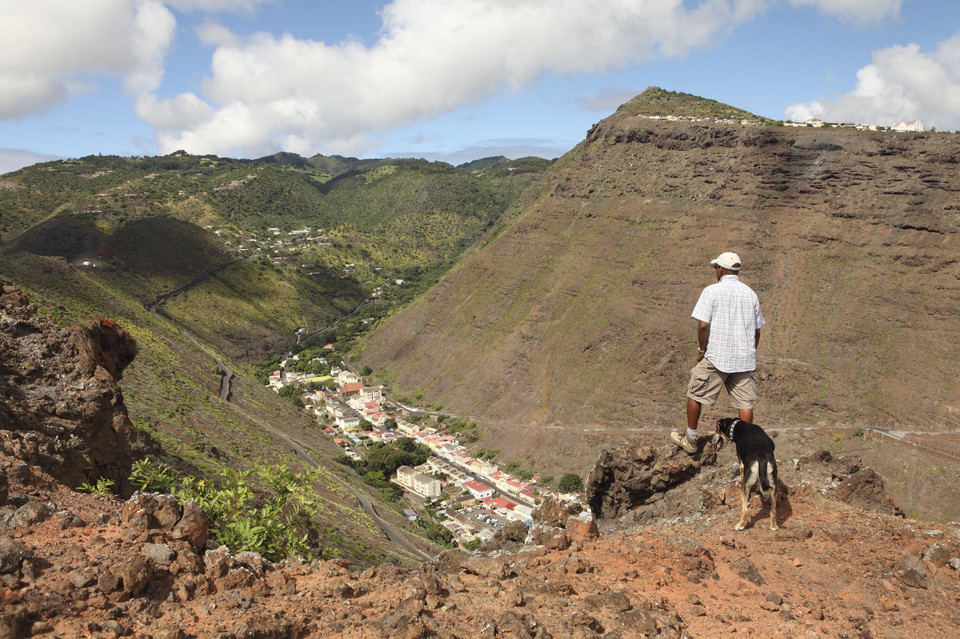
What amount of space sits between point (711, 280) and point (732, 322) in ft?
152

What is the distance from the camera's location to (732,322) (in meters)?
7.25

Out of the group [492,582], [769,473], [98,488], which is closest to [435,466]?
[98,488]

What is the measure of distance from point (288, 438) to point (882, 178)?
170 ft

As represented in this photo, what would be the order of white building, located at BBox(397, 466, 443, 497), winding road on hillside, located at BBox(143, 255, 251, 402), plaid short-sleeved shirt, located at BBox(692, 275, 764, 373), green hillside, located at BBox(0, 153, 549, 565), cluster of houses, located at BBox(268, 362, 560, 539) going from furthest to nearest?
white building, located at BBox(397, 466, 443, 497) → cluster of houses, located at BBox(268, 362, 560, 539) → winding road on hillside, located at BBox(143, 255, 251, 402) → green hillside, located at BBox(0, 153, 549, 565) → plaid short-sleeved shirt, located at BBox(692, 275, 764, 373)

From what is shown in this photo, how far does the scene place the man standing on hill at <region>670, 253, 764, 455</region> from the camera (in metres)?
7.22

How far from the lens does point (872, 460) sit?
34.2m

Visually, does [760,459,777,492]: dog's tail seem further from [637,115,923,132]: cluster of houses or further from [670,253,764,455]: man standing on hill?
[637,115,923,132]: cluster of houses

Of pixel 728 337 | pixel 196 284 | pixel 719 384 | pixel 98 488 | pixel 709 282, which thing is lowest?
pixel 98 488

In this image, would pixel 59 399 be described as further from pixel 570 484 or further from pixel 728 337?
pixel 570 484

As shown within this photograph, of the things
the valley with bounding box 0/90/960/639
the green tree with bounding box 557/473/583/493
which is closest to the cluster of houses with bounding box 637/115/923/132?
the valley with bounding box 0/90/960/639

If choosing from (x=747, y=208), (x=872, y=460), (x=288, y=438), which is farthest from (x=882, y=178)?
(x=288, y=438)

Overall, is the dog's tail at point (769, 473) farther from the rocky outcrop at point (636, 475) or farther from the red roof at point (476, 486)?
the red roof at point (476, 486)

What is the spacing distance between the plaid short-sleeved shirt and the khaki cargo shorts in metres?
0.20

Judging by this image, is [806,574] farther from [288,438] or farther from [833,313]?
[833,313]
